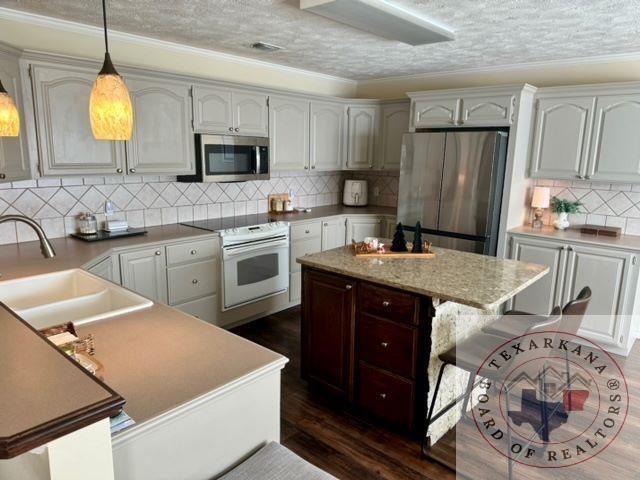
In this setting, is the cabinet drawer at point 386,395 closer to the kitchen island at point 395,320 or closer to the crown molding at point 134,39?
the kitchen island at point 395,320

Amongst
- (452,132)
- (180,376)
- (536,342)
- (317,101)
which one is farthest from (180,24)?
(536,342)

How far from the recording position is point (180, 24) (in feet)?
10.2

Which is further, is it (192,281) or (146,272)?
(192,281)

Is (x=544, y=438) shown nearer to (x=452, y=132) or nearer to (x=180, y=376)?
(x=180, y=376)

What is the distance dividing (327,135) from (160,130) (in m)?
1.90

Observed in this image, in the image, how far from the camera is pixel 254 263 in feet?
13.0

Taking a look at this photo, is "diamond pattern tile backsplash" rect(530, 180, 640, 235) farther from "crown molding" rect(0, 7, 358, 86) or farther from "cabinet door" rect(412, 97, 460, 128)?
"crown molding" rect(0, 7, 358, 86)

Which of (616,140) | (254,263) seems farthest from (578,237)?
(254,263)

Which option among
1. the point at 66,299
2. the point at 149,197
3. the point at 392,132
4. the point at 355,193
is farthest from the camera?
the point at 355,193

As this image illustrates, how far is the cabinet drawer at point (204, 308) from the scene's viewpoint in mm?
3574

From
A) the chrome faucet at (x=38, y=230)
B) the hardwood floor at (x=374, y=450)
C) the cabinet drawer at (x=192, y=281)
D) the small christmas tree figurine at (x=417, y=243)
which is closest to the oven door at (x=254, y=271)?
the cabinet drawer at (x=192, y=281)

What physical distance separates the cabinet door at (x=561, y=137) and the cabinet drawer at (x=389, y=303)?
2.37 m

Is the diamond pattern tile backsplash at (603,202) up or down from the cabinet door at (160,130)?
down

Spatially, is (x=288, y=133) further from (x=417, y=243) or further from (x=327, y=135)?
(x=417, y=243)
